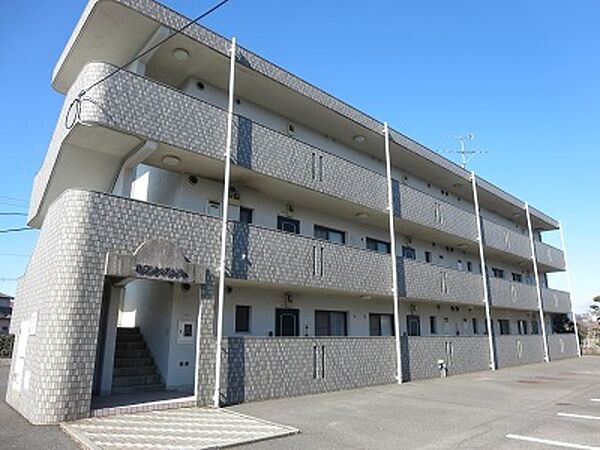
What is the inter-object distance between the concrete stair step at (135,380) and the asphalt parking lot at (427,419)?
2.11 meters

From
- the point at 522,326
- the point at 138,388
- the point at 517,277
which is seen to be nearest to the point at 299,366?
the point at 138,388

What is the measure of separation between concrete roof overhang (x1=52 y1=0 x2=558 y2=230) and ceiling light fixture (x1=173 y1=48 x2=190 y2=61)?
0.11 meters

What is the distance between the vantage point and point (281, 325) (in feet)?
40.5

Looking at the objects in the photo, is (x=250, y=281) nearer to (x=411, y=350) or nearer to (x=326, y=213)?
(x=326, y=213)

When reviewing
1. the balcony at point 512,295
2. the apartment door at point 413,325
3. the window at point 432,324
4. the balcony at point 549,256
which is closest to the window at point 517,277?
the balcony at point 549,256

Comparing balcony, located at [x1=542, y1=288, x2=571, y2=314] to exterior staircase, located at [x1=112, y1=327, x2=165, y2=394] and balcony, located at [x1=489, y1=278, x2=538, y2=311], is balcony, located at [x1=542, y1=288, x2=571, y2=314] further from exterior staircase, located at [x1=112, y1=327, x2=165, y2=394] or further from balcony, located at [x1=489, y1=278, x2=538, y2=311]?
exterior staircase, located at [x1=112, y1=327, x2=165, y2=394]

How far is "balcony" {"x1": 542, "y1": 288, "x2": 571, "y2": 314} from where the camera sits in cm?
2525

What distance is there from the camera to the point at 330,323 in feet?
45.4

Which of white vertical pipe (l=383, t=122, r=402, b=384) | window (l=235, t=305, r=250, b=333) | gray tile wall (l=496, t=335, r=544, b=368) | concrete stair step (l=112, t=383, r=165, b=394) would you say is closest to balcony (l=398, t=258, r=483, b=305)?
white vertical pipe (l=383, t=122, r=402, b=384)

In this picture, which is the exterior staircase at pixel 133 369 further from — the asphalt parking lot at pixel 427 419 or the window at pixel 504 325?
the window at pixel 504 325

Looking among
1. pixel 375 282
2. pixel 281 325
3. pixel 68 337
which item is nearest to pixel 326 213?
pixel 375 282

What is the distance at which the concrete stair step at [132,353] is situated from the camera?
10.4m

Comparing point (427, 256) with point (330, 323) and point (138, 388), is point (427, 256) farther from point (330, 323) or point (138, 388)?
point (138, 388)

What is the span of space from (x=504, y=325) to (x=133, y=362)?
20.6 m
